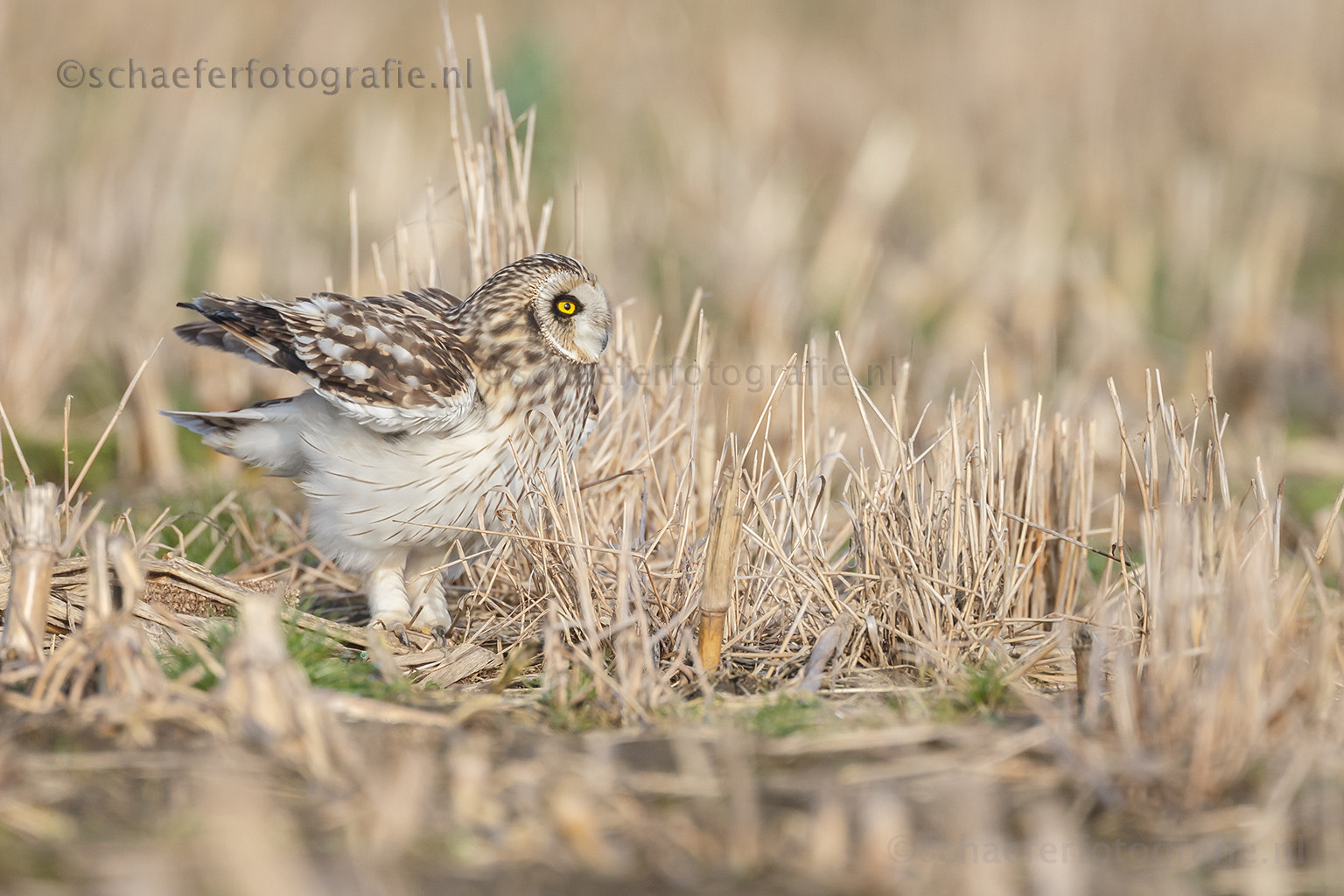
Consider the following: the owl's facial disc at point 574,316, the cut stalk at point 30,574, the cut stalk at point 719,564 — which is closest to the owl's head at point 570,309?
the owl's facial disc at point 574,316

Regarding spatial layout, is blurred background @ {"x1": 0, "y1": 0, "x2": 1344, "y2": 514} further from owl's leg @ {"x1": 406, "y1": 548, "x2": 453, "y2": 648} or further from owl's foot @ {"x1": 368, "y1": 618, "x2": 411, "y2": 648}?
owl's foot @ {"x1": 368, "y1": 618, "x2": 411, "y2": 648}

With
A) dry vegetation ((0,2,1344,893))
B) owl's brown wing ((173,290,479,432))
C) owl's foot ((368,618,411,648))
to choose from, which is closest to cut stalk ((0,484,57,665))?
dry vegetation ((0,2,1344,893))

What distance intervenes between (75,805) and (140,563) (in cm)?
123

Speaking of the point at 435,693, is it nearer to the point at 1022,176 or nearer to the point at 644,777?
the point at 644,777

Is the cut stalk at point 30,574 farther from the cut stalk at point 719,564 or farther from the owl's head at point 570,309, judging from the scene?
the cut stalk at point 719,564

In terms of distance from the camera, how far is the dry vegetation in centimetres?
239

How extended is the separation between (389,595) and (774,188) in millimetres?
6342

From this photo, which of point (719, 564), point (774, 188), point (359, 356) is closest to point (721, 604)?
point (719, 564)

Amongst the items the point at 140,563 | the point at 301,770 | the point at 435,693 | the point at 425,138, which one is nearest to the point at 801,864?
the point at 301,770

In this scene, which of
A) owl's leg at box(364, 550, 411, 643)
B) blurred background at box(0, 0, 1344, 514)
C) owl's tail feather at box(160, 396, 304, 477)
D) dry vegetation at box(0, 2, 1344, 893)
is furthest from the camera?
blurred background at box(0, 0, 1344, 514)

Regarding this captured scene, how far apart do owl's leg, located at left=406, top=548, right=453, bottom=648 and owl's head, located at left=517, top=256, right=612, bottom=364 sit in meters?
0.77

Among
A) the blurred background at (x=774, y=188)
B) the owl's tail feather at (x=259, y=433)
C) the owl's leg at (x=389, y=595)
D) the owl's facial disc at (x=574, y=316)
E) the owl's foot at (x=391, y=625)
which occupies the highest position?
the blurred background at (x=774, y=188)

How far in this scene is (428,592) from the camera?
163 inches

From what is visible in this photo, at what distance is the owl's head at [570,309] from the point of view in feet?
13.1
